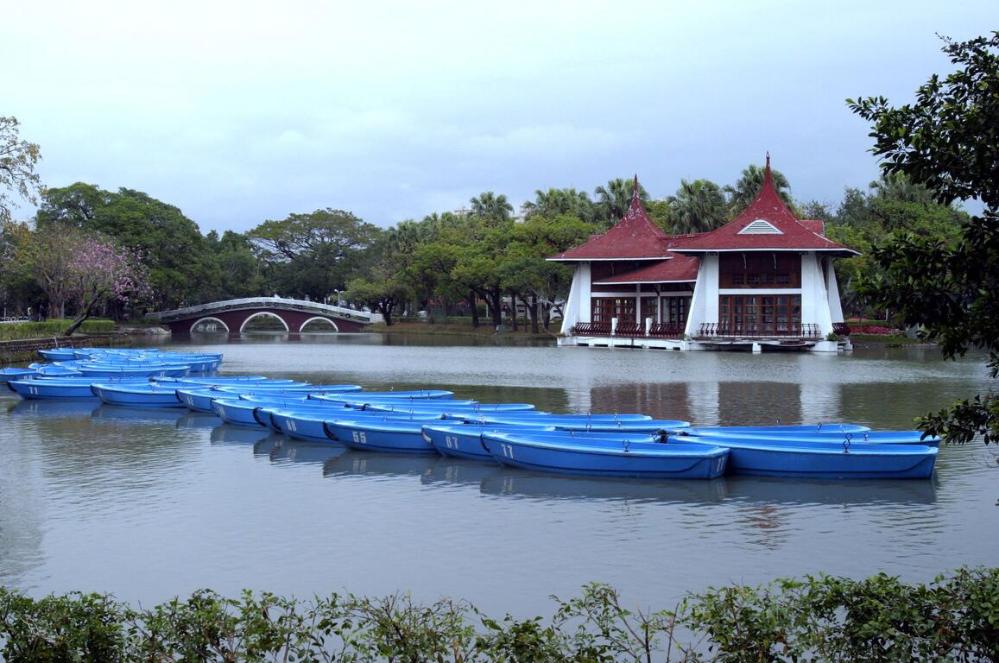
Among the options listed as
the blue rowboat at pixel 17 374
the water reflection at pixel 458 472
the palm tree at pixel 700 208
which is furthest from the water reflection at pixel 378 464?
the palm tree at pixel 700 208

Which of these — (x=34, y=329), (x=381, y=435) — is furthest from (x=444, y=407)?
(x=34, y=329)

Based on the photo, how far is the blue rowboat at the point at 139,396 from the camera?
32.9m

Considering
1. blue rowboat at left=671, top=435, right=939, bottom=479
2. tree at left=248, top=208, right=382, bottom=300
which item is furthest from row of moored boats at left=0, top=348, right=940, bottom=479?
tree at left=248, top=208, right=382, bottom=300

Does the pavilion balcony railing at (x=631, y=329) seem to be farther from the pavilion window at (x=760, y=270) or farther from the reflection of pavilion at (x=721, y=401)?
the reflection of pavilion at (x=721, y=401)

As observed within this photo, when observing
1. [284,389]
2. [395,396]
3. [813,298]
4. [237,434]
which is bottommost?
[237,434]

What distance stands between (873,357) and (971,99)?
5098 cm

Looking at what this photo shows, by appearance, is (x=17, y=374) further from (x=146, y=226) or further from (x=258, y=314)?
(x=258, y=314)

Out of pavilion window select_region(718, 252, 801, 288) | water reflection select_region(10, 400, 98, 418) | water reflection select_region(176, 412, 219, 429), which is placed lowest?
water reflection select_region(176, 412, 219, 429)

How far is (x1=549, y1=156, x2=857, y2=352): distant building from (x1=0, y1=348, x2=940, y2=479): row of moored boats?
34686mm

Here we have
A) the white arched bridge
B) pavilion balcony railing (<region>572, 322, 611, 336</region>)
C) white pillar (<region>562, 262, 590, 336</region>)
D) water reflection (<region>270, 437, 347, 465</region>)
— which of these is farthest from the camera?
the white arched bridge

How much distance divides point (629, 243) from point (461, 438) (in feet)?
163

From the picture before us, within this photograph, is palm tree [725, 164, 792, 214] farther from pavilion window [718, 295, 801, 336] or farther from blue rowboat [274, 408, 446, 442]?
blue rowboat [274, 408, 446, 442]

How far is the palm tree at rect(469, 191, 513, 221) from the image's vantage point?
312 ft

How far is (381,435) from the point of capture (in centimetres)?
2344
